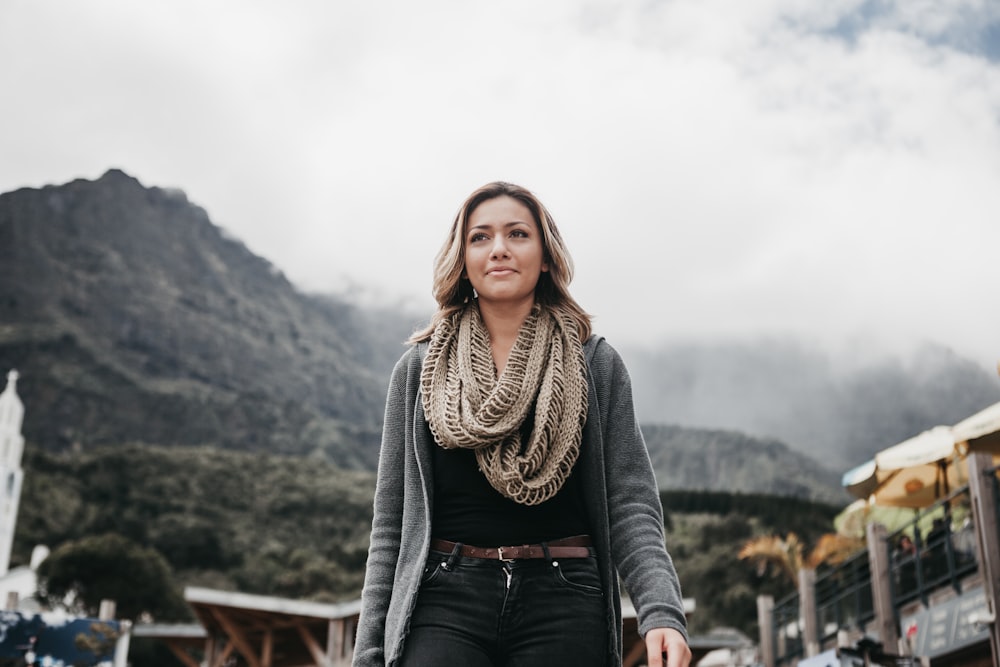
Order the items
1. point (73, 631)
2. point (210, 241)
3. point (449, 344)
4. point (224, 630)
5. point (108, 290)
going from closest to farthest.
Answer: point (449, 344)
point (73, 631)
point (224, 630)
point (108, 290)
point (210, 241)

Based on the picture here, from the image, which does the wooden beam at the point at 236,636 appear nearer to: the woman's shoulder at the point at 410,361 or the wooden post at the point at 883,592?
the wooden post at the point at 883,592

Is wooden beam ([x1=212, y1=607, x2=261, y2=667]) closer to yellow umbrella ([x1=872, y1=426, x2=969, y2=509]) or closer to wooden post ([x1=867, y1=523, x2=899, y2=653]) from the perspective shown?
wooden post ([x1=867, y1=523, x2=899, y2=653])

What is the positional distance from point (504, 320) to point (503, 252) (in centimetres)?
13

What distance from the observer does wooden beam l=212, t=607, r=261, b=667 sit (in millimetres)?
13133

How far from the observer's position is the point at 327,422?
10444cm

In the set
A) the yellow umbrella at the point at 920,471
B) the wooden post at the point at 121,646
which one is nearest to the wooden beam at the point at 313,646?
the wooden post at the point at 121,646

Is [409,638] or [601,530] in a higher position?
[601,530]

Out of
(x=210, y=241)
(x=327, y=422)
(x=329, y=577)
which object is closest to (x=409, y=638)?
(x=329, y=577)

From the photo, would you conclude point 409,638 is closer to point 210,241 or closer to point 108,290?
point 108,290

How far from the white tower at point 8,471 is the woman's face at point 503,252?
4475 centimetres

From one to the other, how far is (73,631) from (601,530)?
11313 millimetres

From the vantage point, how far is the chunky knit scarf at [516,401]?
1668 millimetres

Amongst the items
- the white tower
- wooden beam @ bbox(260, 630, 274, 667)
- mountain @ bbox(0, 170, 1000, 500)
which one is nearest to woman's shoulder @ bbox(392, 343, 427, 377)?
wooden beam @ bbox(260, 630, 274, 667)

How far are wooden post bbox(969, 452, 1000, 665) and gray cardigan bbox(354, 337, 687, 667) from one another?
21.7 feet
